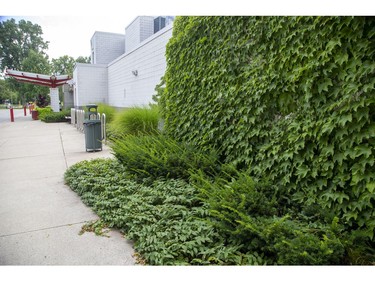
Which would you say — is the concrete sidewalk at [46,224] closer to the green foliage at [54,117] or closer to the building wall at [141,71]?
the building wall at [141,71]

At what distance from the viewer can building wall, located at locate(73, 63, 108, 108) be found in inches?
594

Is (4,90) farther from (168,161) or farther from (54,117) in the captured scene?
(168,161)

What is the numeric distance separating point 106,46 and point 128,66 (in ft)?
21.8

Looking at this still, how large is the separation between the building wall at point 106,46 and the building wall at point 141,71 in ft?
10.1

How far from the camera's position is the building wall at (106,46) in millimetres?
16391

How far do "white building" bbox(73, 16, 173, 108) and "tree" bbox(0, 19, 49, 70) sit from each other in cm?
416

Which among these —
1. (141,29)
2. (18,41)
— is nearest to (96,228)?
(18,41)

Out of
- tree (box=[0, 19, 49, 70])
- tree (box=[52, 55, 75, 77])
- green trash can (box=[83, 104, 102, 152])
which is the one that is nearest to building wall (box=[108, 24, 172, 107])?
tree (box=[52, 55, 75, 77])

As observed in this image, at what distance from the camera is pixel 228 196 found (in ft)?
8.51

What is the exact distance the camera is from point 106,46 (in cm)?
1688

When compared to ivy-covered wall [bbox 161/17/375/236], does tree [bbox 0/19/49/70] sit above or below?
above

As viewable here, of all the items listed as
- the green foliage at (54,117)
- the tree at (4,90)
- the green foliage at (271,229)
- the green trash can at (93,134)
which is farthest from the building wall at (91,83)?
the green foliage at (271,229)

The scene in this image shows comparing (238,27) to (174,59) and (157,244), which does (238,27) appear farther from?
(157,244)

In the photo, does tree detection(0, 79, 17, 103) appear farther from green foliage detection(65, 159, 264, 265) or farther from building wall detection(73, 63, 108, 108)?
green foliage detection(65, 159, 264, 265)
